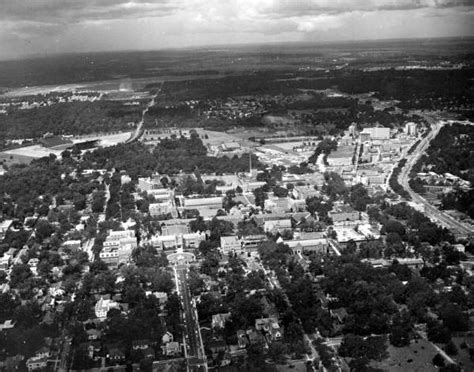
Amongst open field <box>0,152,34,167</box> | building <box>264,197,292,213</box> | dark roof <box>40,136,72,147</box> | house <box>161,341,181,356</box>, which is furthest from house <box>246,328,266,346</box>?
dark roof <box>40,136,72,147</box>

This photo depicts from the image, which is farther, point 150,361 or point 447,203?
point 447,203

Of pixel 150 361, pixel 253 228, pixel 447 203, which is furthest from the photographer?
pixel 447 203

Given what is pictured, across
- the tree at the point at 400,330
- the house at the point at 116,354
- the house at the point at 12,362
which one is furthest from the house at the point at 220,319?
the house at the point at 12,362

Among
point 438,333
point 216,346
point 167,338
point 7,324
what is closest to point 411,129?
point 438,333

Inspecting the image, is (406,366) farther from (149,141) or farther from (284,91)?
(284,91)

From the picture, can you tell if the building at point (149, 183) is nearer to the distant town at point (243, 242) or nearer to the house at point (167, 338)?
the distant town at point (243, 242)

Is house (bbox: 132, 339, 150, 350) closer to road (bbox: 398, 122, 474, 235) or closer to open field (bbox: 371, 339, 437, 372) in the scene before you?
open field (bbox: 371, 339, 437, 372)

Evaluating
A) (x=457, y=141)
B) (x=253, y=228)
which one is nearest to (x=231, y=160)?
(x=253, y=228)

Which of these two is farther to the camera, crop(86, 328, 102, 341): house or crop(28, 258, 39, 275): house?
crop(28, 258, 39, 275): house
